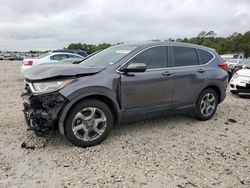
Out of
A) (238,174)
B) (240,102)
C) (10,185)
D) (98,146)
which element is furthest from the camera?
(240,102)

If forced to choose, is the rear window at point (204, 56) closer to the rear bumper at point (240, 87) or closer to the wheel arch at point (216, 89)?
the wheel arch at point (216, 89)

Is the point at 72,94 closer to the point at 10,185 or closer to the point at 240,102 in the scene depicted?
the point at 10,185

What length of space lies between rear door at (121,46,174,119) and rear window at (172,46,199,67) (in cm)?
26

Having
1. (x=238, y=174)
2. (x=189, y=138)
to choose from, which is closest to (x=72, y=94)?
(x=189, y=138)

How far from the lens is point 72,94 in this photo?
4203 mm

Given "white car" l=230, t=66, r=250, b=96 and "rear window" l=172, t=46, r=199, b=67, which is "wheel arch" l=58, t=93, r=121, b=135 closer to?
"rear window" l=172, t=46, r=199, b=67

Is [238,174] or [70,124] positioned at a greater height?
[70,124]

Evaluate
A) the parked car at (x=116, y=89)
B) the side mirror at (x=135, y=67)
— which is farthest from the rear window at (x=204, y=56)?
the side mirror at (x=135, y=67)

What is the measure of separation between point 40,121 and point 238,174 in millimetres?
2896

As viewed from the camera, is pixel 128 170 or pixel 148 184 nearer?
pixel 148 184

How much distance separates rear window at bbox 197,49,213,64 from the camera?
6.10 meters

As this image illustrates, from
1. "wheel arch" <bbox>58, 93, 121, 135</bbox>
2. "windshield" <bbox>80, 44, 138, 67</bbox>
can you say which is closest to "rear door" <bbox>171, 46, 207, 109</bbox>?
"windshield" <bbox>80, 44, 138, 67</bbox>

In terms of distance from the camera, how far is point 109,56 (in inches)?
207

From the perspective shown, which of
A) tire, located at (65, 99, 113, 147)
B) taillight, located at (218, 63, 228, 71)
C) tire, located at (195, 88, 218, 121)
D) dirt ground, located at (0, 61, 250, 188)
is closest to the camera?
dirt ground, located at (0, 61, 250, 188)
